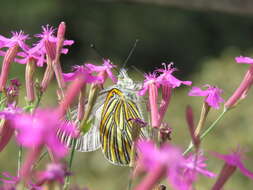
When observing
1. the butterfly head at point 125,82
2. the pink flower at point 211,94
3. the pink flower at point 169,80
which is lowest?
the pink flower at point 211,94

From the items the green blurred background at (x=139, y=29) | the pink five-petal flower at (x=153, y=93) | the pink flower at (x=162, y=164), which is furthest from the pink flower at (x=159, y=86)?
the green blurred background at (x=139, y=29)

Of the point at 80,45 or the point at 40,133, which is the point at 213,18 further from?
the point at 40,133

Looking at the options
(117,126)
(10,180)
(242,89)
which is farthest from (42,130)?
(117,126)

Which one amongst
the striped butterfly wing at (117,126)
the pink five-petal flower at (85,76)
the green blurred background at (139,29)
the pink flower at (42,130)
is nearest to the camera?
the pink flower at (42,130)

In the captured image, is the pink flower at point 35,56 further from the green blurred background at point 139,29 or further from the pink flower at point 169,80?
the green blurred background at point 139,29

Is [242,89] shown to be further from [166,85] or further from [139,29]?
[139,29]

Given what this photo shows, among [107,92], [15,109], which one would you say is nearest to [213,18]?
[107,92]

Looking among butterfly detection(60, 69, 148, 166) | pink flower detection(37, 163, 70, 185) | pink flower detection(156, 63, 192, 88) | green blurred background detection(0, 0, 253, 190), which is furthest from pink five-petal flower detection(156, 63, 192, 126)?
green blurred background detection(0, 0, 253, 190)
